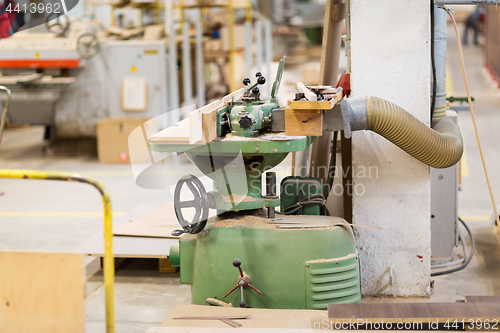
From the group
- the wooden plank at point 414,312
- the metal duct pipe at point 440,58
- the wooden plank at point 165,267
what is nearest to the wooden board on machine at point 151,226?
the wooden plank at point 165,267

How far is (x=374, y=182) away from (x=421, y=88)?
1.84 ft

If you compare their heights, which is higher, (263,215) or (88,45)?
(88,45)

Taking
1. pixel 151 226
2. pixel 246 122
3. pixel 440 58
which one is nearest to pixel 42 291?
pixel 246 122

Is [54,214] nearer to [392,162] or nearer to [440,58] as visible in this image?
[392,162]

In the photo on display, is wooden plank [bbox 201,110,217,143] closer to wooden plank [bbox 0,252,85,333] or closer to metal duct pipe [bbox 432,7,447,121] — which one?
wooden plank [bbox 0,252,85,333]

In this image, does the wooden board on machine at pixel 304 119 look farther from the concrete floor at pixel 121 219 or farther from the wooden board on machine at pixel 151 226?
the wooden board on machine at pixel 151 226

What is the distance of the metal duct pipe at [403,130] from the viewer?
2.70m

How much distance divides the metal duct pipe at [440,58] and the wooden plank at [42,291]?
2.21m

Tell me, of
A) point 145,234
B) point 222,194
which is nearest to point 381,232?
point 222,194

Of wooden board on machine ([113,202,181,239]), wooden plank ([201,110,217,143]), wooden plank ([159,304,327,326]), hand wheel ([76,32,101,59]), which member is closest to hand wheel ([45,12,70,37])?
hand wheel ([76,32,101,59])

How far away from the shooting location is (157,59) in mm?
7051

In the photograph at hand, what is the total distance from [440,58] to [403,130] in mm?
760

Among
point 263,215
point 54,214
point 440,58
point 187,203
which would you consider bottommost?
point 54,214

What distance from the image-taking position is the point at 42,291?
186 centimetres
